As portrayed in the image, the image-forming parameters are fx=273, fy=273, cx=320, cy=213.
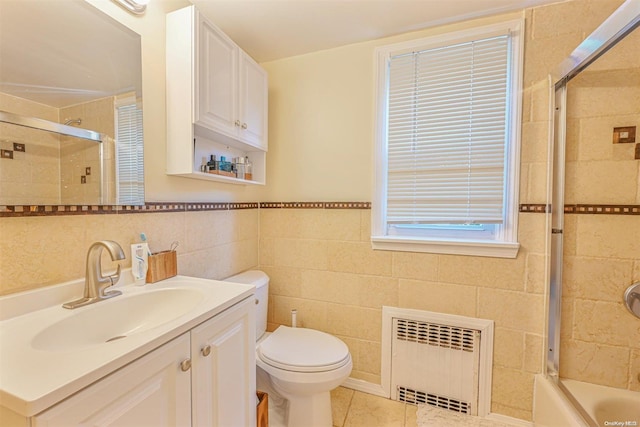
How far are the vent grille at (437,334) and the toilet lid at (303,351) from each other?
0.42 meters

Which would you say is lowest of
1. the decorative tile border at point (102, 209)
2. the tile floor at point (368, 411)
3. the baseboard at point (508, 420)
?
the tile floor at point (368, 411)

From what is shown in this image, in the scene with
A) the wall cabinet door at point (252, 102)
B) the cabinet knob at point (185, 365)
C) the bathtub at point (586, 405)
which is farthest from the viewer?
the wall cabinet door at point (252, 102)

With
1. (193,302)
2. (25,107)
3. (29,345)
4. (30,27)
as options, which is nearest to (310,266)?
(193,302)

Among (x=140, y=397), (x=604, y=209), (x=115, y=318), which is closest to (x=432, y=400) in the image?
(x=604, y=209)

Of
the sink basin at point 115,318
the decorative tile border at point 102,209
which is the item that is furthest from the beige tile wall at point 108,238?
the sink basin at point 115,318

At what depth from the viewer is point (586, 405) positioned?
1.25m

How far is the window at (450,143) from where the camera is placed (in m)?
1.48

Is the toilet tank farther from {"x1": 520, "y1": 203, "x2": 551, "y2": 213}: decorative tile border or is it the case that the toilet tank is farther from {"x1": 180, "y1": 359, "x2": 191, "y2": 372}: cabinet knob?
{"x1": 520, "y1": 203, "x2": 551, "y2": 213}: decorative tile border

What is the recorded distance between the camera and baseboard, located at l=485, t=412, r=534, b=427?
58.1 inches

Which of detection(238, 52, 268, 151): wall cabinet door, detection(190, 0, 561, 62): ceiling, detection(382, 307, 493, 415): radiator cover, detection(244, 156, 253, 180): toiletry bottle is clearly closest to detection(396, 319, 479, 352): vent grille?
detection(382, 307, 493, 415): radiator cover

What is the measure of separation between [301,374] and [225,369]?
0.47 meters

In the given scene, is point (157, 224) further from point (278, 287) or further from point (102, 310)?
point (278, 287)

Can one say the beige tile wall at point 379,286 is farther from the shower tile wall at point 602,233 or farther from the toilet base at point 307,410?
the toilet base at point 307,410

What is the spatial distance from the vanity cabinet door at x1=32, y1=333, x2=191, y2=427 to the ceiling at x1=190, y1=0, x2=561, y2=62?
1.57 meters
